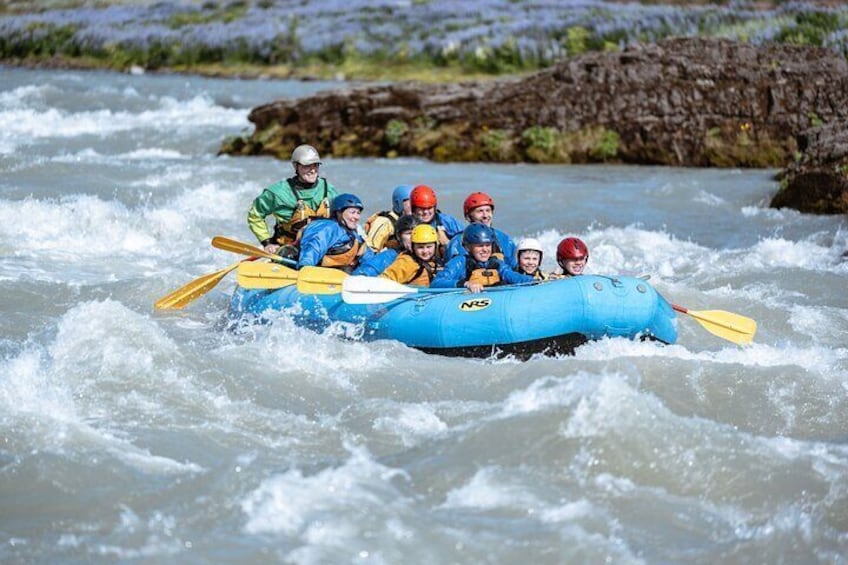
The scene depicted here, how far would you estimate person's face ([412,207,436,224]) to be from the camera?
8.32 meters

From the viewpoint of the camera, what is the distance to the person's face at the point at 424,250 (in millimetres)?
7855

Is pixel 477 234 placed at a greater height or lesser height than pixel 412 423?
greater

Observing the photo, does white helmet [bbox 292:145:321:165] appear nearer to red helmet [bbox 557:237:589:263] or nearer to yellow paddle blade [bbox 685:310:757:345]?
red helmet [bbox 557:237:589:263]

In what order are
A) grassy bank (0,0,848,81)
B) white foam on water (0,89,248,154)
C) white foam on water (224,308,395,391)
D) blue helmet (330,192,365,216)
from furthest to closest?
grassy bank (0,0,848,81)
white foam on water (0,89,248,154)
blue helmet (330,192,365,216)
white foam on water (224,308,395,391)

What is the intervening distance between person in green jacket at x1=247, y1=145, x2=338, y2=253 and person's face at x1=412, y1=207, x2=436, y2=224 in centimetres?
98

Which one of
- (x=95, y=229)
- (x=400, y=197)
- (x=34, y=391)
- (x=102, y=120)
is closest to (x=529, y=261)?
(x=400, y=197)

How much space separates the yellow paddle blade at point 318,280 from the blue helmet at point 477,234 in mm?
807

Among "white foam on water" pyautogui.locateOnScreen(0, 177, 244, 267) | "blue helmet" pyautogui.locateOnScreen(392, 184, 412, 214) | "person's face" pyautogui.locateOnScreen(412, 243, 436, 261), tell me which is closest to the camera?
"person's face" pyautogui.locateOnScreen(412, 243, 436, 261)

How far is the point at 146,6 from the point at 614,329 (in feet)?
100

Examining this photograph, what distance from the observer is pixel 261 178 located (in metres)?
14.4

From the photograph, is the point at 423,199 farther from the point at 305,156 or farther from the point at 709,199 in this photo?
the point at 709,199

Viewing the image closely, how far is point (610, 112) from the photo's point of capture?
15.9 metres

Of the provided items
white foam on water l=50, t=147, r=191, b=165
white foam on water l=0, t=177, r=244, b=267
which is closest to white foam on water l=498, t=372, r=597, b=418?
white foam on water l=0, t=177, r=244, b=267

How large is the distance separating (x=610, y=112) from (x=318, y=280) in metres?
8.93
